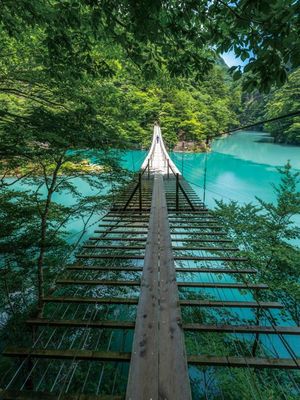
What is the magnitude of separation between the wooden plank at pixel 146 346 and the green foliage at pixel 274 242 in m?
2.17

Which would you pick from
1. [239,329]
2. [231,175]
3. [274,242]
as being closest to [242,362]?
[239,329]

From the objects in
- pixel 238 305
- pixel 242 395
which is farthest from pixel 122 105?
pixel 242 395

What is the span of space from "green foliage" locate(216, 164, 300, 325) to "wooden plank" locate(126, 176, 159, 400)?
85.5 inches

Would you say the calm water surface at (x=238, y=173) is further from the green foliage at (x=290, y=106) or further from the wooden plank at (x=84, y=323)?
the wooden plank at (x=84, y=323)

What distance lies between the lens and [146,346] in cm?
72

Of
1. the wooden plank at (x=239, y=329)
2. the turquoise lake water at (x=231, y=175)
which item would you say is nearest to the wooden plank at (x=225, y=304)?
the wooden plank at (x=239, y=329)

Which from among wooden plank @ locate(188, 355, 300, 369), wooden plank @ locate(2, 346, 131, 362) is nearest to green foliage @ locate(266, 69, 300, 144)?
wooden plank @ locate(188, 355, 300, 369)

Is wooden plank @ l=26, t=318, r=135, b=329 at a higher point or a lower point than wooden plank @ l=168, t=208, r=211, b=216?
higher

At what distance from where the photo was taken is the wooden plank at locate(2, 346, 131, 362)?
0.82m

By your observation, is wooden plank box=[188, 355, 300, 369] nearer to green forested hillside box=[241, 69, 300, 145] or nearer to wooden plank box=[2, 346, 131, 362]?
wooden plank box=[2, 346, 131, 362]

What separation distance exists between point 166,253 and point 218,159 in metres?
→ 14.9

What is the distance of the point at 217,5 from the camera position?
1034 mm

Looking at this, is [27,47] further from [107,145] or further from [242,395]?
[242,395]

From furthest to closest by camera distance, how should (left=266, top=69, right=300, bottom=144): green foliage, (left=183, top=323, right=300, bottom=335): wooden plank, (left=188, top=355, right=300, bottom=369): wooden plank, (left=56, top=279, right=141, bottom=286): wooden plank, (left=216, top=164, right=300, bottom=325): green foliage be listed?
(left=266, top=69, right=300, bottom=144): green foliage
(left=216, top=164, right=300, bottom=325): green foliage
(left=56, top=279, right=141, bottom=286): wooden plank
(left=183, top=323, right=300, bottom=335): wooden plank
(left=188, top=355, right=300, bottom=369): wooden plank
